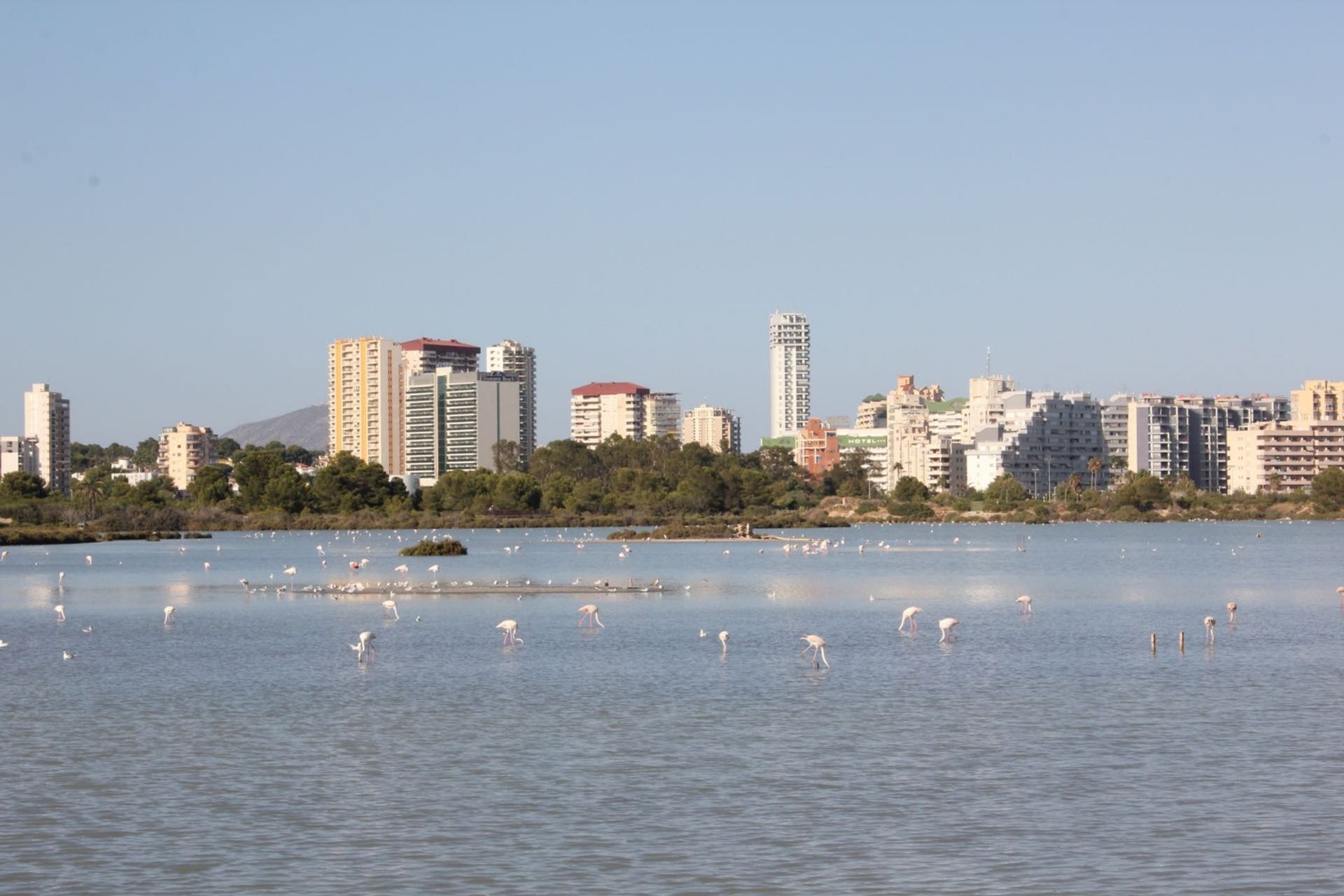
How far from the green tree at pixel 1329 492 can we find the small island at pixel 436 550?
118860 mm

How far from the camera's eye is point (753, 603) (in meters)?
54.9

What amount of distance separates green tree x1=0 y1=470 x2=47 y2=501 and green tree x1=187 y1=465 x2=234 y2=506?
1550 cm

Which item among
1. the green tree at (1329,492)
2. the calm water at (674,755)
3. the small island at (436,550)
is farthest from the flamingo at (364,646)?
the green tree at (1329,492)

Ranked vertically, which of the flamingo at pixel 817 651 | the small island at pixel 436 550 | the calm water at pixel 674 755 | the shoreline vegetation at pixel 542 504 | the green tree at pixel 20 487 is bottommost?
the calm water at pixel 674 755

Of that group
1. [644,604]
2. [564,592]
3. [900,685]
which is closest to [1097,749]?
[900,685]

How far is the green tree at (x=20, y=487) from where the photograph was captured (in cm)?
15875

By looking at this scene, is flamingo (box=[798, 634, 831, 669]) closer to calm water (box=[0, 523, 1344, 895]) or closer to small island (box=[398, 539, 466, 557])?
calm water (box=[0, 523, 1344, 895])

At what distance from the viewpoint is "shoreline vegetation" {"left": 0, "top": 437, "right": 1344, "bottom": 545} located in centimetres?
15362

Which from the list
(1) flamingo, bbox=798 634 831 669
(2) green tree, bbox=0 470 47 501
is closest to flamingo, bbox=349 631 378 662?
(1) flamingo, bbox=798 634 831 669

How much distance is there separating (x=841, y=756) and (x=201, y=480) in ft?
535

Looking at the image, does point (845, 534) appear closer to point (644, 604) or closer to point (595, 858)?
point (644, 604)

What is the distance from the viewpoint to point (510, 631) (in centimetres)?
3988

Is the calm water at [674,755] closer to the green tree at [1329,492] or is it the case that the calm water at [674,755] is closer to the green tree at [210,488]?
the green tree at [210,488]

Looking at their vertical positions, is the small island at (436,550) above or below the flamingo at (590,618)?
above
